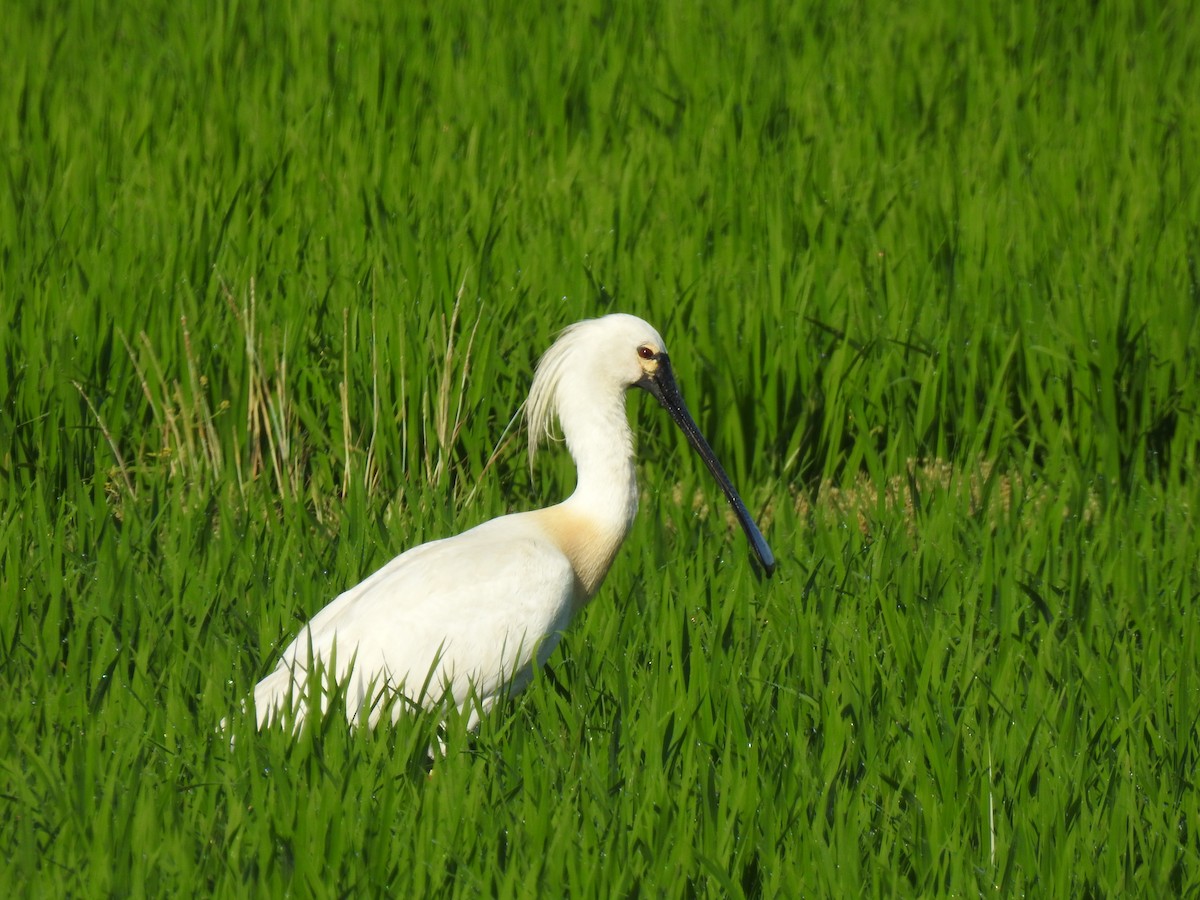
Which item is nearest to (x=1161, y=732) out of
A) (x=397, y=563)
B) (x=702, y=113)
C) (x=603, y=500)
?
(x=603, y=500)

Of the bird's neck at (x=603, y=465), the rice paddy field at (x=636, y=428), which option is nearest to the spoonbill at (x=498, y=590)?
the bird's neck at (x=603, y=465)

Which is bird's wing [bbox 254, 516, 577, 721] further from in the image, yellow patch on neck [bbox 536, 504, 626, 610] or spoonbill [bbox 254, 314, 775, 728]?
yellow patch on neck [bbox 536, 504, 626, 610]

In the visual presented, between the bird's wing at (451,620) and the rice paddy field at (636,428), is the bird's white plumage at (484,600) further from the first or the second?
the rice paddy field at (636,428)

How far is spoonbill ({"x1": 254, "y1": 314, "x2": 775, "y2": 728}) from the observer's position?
3.54 m

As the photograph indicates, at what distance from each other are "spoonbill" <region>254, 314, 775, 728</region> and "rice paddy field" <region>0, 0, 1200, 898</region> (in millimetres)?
136

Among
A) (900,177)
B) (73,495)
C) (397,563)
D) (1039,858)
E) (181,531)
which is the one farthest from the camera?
(900,177)

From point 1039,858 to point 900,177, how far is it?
4146mm

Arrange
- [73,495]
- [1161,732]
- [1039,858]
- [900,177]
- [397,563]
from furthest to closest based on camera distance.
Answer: [900,177] < [73,495] < [397,563] < [1161,732] < [1039,858]

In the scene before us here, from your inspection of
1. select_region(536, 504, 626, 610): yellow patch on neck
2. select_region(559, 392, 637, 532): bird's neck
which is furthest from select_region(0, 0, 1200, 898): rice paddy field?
select_region(559, 392, 637, 532): bird's neck

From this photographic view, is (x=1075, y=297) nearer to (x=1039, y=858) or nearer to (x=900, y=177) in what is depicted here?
(x=900, y=177)

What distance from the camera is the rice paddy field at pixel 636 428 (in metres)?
3.02

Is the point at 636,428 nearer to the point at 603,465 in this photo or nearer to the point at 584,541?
the point at 603,465

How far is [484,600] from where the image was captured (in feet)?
12.0

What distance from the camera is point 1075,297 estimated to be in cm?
559
